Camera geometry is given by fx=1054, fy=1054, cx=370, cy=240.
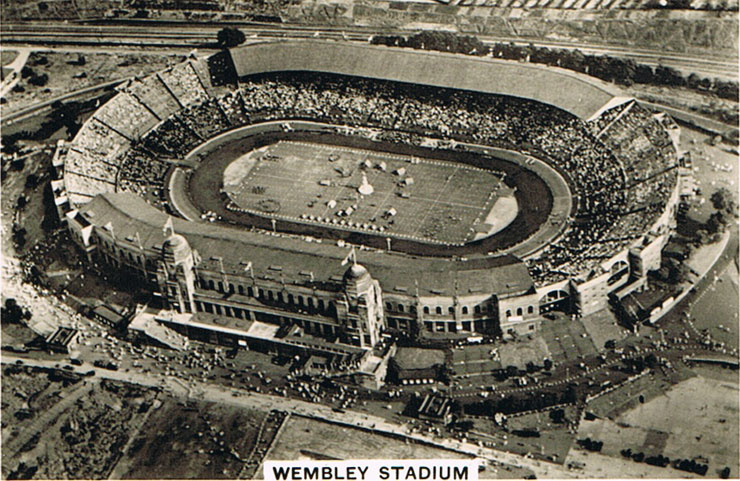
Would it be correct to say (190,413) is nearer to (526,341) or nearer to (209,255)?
(209,255)

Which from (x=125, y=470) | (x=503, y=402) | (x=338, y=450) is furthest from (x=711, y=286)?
(x=125, y=470)

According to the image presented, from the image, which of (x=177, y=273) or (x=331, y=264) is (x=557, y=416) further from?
(x=177, y=273)

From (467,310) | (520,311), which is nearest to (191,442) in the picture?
(467,310)

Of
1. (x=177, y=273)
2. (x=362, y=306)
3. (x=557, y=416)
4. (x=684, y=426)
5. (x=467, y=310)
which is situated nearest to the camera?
(x=684, y=426)
